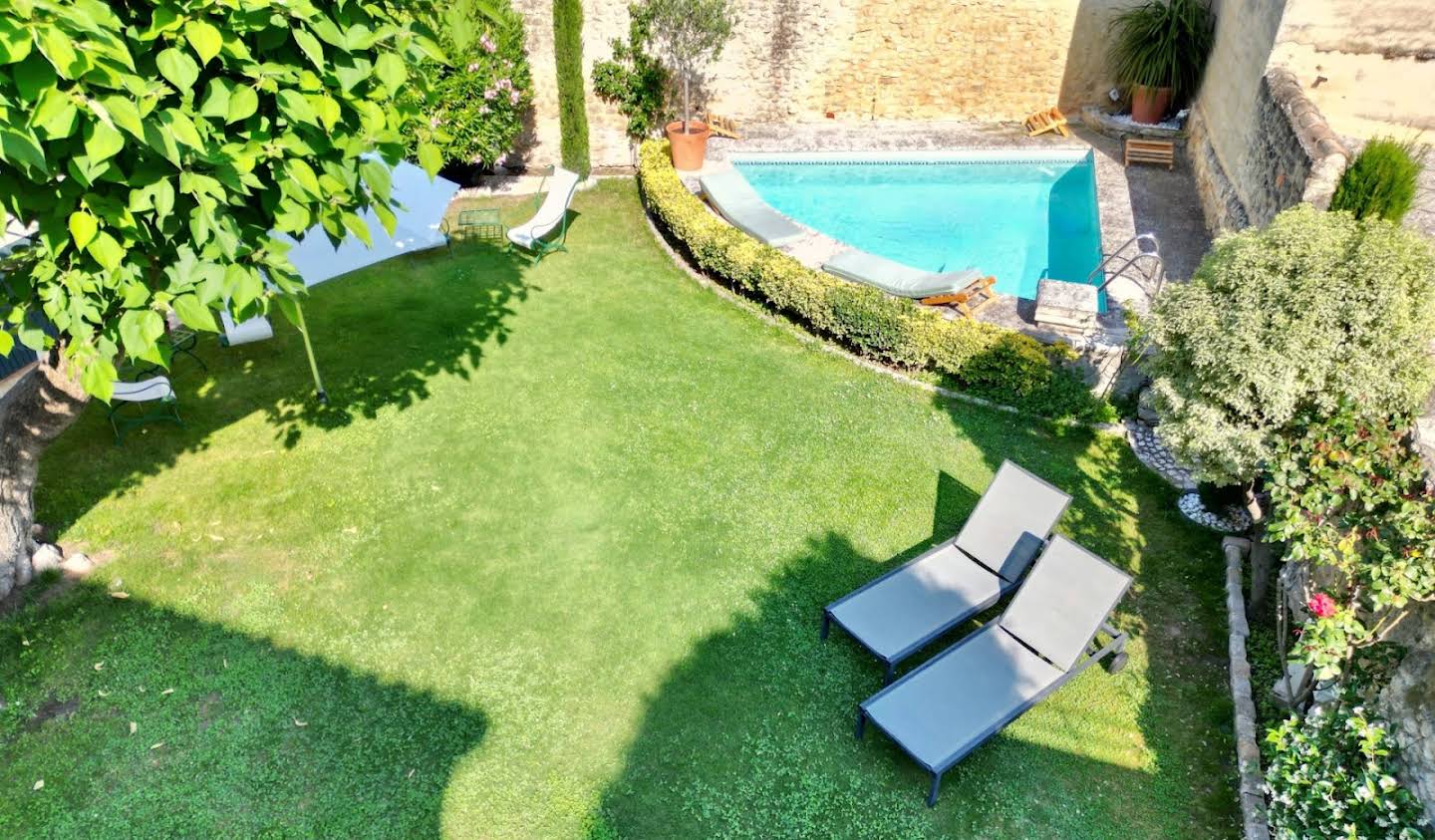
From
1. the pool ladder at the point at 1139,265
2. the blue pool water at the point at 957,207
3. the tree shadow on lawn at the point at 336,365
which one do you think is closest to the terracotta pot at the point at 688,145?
the blue pool water at the point at 957,207

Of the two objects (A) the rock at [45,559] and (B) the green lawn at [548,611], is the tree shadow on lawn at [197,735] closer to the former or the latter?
(B) the green lawn at [548,611]

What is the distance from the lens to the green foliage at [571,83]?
15.2 metres

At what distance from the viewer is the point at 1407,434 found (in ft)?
21.5

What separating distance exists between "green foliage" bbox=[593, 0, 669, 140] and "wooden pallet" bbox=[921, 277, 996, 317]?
24.1 ft

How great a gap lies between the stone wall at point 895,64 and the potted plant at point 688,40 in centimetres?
118

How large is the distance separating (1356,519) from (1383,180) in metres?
4.47

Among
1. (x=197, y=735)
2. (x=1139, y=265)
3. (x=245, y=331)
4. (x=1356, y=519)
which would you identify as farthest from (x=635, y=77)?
(x=1356, y=519)

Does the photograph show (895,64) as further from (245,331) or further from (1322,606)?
(1322,606)

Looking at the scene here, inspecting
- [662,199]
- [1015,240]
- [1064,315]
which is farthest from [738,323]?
[1015,240]

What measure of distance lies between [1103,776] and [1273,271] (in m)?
4.27

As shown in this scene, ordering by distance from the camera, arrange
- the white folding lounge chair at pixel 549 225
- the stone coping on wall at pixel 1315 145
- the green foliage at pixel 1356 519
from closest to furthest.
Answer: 1. the green foliage at pixel 1356 519
2. the stone coping on wall at pixel 1315 145
3. the white folding lounge chair at pixel 549 225

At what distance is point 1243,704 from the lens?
22.6 feet

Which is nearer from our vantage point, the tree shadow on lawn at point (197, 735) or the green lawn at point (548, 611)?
the tree shadow on lawn at point (197, 735)

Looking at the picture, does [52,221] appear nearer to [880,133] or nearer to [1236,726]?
[1236,726]
